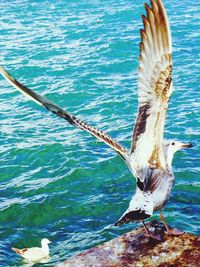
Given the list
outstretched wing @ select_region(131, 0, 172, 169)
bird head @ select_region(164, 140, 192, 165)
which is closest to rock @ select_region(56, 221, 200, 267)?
outstretched wing @ select_region(131, 0, 172, 169)

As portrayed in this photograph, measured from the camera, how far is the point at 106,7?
28.3m

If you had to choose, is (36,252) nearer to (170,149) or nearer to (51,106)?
(170,149)

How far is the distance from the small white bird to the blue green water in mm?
193

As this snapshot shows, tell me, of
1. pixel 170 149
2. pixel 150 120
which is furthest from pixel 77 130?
pixel 150 120

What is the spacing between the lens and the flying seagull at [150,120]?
5.81m

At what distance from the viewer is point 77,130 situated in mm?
14648

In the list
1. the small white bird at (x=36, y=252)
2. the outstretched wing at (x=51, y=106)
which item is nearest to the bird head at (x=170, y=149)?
the outstretched wing at (x=51, y=106)

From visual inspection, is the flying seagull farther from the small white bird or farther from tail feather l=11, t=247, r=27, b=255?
tail feather l=11, t=247, r=27, b=255

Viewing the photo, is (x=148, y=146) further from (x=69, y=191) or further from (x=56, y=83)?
(x=56, y=83)

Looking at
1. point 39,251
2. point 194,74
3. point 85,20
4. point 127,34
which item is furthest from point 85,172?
point 85,20

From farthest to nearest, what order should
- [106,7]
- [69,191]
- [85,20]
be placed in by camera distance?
[106,7] → [85,20] → [69,191]

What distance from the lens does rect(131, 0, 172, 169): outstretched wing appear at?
593cm

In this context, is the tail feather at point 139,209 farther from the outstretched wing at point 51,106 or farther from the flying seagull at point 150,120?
the outstretched wing at point 51,106

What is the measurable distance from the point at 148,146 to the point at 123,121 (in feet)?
27.2
